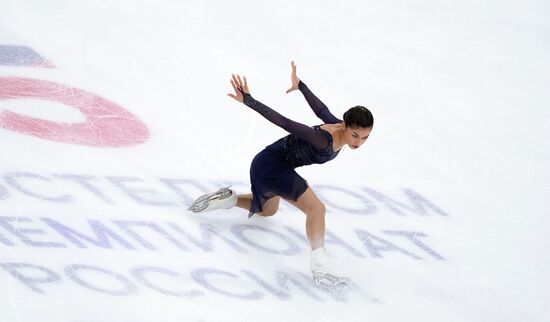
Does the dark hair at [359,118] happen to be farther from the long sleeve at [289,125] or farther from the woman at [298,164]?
the long sleeve at [289,125]

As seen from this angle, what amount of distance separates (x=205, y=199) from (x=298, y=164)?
65 centimetres

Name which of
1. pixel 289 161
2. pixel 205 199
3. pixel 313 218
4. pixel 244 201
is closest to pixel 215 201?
pixel 205 199

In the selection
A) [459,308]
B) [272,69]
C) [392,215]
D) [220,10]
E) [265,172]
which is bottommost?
[459,308]

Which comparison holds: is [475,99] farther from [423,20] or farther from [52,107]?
[52,107]

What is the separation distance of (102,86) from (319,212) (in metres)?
2.39

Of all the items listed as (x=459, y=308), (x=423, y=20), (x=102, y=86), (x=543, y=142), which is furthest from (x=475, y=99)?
(x=102, y=86)

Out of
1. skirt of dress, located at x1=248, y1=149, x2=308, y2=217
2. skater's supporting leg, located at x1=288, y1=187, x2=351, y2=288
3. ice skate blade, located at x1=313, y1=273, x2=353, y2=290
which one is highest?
skirt of dress, located at x1=248, y1=149, x2=308, y2=217

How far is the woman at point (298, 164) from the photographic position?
471 centimetres

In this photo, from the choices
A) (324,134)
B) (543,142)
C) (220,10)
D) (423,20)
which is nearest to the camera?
(324,134)

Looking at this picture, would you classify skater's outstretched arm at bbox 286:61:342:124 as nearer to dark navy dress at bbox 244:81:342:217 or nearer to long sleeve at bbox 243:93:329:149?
dark navy dress at bbox 244:81:342:217

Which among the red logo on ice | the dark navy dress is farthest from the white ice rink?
the dark navy dress

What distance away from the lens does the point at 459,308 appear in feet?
16.3

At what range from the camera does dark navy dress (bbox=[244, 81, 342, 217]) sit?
485 centimetres

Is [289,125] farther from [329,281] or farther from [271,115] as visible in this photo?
[329,281]
